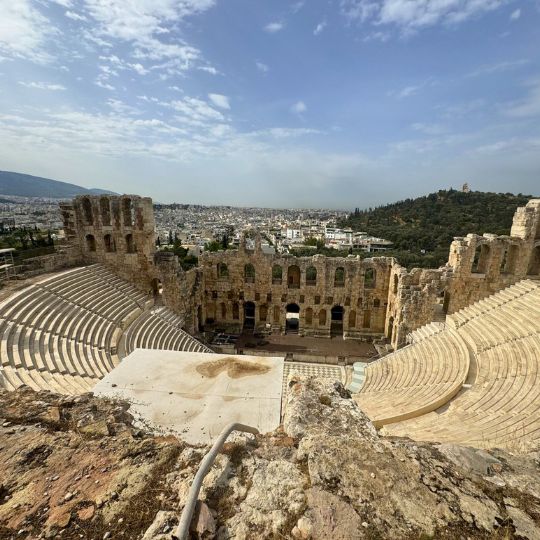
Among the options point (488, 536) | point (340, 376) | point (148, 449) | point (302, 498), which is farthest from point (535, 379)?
point (148, 449)

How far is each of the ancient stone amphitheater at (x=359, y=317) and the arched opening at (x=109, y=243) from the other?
0.07 m

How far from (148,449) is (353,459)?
2203 millimetres

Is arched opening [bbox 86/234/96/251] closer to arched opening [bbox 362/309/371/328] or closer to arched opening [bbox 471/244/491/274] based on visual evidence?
arched opening [bbox 362/309/371/328]

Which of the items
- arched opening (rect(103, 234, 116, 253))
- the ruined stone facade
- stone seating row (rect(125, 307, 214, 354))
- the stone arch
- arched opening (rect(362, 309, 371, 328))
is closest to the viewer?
stone seating row (rect(125, 307, 214, 354))

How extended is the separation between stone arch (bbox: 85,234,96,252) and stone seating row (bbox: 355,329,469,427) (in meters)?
17.8

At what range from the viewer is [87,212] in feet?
61.9

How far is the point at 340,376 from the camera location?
52.6 feet

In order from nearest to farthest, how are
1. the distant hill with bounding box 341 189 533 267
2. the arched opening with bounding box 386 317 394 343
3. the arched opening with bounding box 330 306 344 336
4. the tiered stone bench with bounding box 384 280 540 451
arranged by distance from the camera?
1. the tiered stone bench with bounding box 384 280 540 451
2. the arched opening with bounding box 386 317 394 343
3. the arched opening with bounding box 330 306 344 336
4. the distant hill with bounding box 341 189 533 267

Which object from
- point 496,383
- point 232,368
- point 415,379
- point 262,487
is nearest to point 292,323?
point 415,379

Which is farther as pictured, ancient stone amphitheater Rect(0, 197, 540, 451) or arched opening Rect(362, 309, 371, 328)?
arched opening Rect(362, 309, 371, 328)

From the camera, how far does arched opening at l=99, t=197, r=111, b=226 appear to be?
61.4ft

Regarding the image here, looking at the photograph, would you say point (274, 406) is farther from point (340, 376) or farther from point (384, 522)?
point (340, 376)

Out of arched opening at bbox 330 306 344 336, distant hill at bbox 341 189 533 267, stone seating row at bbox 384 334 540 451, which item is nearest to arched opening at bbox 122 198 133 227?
arched opening at bbox 330 306 344 336

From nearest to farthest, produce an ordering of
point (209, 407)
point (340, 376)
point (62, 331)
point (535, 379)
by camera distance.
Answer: point (209, 407)
point (535, 379)
point (62, 331)
point (340, 376)
